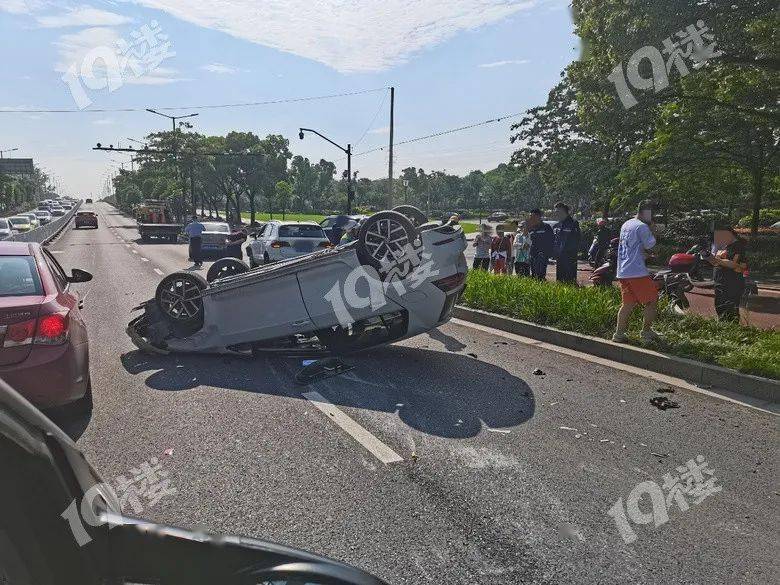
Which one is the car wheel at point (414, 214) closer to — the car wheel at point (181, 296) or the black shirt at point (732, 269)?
the car wheel at point (181, 296)

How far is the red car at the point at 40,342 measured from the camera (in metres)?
4.27

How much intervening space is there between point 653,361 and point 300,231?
11796 millimetres

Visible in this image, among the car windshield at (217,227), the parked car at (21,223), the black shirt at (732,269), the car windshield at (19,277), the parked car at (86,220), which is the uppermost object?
the car windshield at (19,277)

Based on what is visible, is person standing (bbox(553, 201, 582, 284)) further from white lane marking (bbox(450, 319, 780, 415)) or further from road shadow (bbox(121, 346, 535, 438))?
road shadow (bbox(121, 346, 535, 438))

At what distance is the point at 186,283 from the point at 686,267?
769 cm

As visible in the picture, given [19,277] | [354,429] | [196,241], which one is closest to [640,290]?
[354,429]

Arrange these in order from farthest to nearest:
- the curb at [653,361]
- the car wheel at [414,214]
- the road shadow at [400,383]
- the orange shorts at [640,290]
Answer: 1. the car wheel at [414,214]
2. the orange shorts at [640,290]
3. the curb at [653,361]
4. the road shadow at [400,383]

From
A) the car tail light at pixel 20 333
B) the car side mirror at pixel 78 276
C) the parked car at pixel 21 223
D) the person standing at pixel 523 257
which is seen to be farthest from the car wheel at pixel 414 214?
the parked car at pixel 21 223

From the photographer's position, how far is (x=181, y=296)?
729cm

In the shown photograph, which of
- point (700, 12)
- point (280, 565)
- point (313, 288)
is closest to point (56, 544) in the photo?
point (280, 565)

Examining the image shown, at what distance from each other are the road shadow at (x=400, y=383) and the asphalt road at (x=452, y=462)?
0.10ft

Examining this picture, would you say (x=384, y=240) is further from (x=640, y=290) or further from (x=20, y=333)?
(x=20, y=333)

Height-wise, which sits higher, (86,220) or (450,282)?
(450,282)

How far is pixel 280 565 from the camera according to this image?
1.56m
